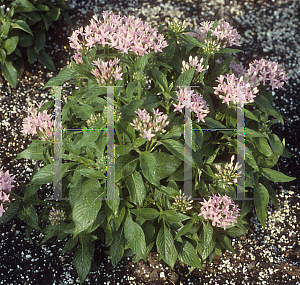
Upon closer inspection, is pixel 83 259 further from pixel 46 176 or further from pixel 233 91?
pixel 233 91

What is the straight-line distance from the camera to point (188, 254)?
7.51ft

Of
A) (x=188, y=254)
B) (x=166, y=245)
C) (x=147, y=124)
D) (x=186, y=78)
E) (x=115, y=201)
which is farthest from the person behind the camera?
(x=188, y=254)

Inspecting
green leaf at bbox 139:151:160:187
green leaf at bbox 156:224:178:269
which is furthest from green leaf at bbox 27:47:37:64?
green leaf at bbox 156:224:178:269

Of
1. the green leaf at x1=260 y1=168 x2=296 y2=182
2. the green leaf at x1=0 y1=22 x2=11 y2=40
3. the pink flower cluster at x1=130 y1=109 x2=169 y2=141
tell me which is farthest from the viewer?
the green leaf at x1=0 y1=22 x2=11 y2=40

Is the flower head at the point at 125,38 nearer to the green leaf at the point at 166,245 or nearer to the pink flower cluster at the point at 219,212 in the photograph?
the pink flower cluster at the point at 219,212

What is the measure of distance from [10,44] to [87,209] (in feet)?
7.71

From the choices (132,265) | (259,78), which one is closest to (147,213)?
(132,265)

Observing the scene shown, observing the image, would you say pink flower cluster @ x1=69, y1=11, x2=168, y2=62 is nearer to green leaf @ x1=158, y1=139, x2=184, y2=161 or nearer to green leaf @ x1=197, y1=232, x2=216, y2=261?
green leaf @ x1=158, y1=139, x2=184, y2=161

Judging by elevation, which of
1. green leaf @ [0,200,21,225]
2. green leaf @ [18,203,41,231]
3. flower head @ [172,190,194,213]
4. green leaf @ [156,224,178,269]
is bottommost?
green leaf @ [156,224,178,269]

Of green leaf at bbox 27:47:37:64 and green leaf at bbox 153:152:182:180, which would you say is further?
green leaf at bbox 27:47:37:64

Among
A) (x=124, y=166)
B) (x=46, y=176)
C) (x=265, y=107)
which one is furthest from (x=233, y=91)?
(x=46, y=176)

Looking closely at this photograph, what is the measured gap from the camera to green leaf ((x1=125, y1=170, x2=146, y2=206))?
1.95 meters

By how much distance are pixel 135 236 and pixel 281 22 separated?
3.91 metres

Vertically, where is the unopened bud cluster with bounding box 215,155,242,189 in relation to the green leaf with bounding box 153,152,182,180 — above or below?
below
